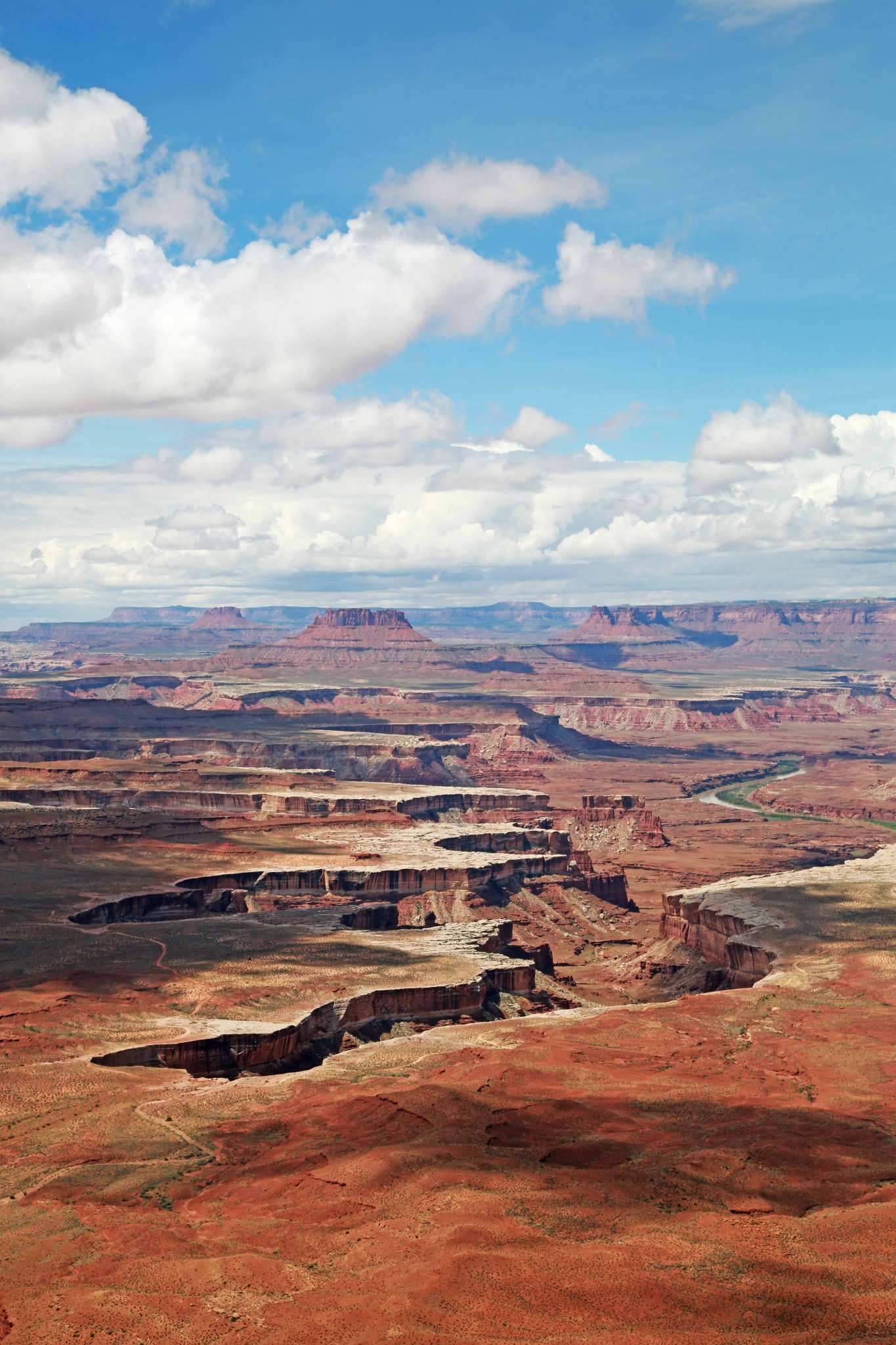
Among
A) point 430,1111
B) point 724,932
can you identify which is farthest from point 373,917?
point 430,1111

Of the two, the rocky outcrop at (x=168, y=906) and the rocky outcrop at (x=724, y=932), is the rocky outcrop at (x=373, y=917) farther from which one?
the rocky outcrop at (x=724, y=932)

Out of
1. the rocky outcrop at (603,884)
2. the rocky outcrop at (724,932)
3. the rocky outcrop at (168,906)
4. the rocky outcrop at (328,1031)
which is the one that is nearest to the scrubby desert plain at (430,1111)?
the rocky outcrop at (328,1031)

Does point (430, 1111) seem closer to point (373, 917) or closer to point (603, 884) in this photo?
point (373, 917)

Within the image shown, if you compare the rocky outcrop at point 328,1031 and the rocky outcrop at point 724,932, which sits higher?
the rocky outcrop at point 328,1031

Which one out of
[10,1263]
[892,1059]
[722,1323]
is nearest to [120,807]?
[892,1059]

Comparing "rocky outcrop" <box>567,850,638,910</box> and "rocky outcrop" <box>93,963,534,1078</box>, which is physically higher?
"rocky outcrop" <box>93,963,534,1078</box>

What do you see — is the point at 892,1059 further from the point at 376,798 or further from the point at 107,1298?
the point at 376,798

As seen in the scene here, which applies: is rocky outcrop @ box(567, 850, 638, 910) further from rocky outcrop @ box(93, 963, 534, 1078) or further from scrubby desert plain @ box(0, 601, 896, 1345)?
rocky outcrop @ box(93, 963, 534, 1078)

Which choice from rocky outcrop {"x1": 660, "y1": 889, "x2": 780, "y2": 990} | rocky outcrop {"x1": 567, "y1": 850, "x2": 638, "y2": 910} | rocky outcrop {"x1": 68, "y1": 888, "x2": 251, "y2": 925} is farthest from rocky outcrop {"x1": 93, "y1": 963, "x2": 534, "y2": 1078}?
rocky outcrop {"x1": 567, "y1": 850, "x2": 638, "y2": 910}
